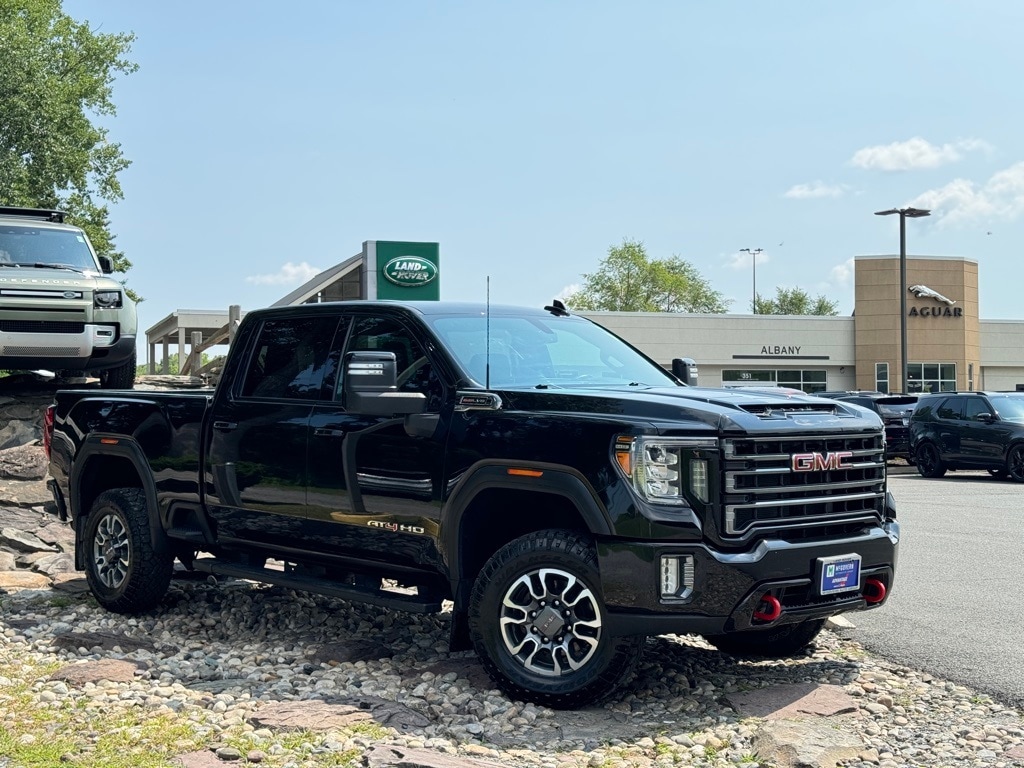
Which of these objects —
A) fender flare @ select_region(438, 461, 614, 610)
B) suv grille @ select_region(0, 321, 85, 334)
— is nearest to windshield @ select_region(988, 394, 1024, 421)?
suv grille @ select_region(0, 321, 85, 334)

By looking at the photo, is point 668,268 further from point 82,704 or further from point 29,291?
point 82,704

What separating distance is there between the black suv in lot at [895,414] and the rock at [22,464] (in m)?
17.2

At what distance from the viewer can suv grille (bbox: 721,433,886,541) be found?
569 cm

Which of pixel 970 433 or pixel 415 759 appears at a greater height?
pixel 970 433

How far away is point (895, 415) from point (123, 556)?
71.2ft

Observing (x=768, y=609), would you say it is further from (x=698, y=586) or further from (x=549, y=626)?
(x=549, y=626)

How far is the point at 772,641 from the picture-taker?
7.13 m

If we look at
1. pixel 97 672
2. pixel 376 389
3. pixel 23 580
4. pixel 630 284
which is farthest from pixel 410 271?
pixel 630 284

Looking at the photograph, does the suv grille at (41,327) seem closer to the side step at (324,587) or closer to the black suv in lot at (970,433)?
the side step at (324,587)

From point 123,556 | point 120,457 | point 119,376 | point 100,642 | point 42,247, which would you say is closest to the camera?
point 100,642

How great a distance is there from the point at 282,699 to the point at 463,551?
45.5 inches

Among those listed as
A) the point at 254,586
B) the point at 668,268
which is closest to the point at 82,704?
the point at 254,586

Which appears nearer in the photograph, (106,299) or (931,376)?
(106,299)

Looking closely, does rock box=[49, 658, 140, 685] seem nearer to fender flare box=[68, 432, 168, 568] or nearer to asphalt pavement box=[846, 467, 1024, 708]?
fender flare box=[68, 432, 168, 568]
